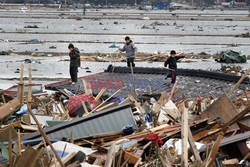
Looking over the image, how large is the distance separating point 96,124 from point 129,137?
758 mm

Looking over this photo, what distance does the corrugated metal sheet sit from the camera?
26.3ft

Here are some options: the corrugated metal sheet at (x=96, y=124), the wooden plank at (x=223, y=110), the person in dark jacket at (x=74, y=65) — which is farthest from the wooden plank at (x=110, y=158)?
the person in dark jacket at (x=74, y=65)

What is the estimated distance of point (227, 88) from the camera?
16.3 metres

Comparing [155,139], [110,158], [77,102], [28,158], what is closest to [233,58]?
[77,102]

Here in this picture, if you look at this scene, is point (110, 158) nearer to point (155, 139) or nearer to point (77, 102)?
point (155, 139)

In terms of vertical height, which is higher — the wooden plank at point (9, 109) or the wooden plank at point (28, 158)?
the wooden plank at point (28, 158)

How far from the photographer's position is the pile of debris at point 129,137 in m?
6.38

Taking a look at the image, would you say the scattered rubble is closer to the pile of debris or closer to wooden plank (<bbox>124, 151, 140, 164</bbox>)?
the pile of debris

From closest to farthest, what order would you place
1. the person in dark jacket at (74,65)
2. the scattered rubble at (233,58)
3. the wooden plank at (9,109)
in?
the wooden plank at (9,109)
the person in dark jacket at (74,65)
the scattered rubble at (233,58)

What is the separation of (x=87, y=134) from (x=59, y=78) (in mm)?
Result: 12066

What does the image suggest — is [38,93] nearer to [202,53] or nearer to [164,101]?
[164,101]

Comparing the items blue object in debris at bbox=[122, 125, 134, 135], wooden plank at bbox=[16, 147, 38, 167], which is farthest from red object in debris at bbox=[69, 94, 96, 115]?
wooden plank at bbox=[16, 147, 38, 167]

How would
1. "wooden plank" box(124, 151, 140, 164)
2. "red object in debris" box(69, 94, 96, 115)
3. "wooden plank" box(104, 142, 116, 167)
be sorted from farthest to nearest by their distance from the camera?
"red object in debris" box(69, 94, 96, 115), "wooden plank" box(124, 151, 140, 164), "wooden plank" box(104, 142, 116, 167)

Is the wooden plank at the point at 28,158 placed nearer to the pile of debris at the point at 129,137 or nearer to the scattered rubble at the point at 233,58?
the pile of debris at the point at 129,137
